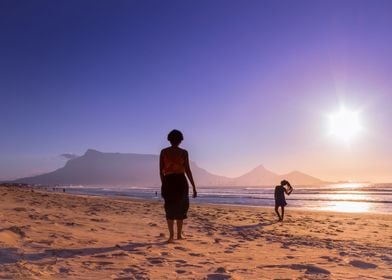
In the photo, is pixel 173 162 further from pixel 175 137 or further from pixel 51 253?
pixel 51 253

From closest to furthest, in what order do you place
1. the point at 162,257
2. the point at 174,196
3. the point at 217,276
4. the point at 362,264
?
the point at 217,276
the point at 162,257
the point at 362,264
the point at 174,196

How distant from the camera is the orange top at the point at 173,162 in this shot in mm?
6789

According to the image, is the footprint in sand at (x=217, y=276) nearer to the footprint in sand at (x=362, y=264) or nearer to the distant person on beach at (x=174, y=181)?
the footprint in sand at (x=362, y=264)

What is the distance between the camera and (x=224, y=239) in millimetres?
7668

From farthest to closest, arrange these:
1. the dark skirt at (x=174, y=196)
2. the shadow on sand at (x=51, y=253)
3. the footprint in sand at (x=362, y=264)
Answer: the dark skirt at (x=174, y=196) → the footprint in sand at (x=362, y=264) → the shadow on sand at (x=51, y=253)

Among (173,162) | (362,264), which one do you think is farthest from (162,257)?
(362,264)

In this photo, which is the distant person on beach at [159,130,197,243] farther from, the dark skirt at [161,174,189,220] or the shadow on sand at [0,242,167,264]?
the shadow on sand at [0,242,167,264]

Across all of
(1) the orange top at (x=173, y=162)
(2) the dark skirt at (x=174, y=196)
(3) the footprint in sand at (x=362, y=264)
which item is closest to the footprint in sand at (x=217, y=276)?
(3) the footprint in sand at (x=362, y=264)

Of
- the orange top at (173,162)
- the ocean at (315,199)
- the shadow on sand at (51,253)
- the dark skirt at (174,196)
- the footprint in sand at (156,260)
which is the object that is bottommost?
the ocean at (315,199)

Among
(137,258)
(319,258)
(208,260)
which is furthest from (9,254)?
(319,258)

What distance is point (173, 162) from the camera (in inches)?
268

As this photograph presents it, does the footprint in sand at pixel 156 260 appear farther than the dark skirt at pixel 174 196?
No

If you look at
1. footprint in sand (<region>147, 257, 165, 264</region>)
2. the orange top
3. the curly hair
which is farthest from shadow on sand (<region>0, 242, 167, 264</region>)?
the curly hair

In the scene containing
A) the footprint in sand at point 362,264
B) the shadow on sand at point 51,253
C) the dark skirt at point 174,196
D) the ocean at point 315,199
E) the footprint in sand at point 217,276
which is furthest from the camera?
the ocean at point 315,199
